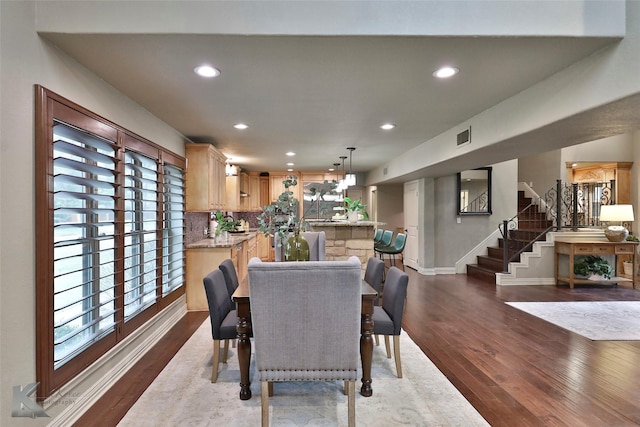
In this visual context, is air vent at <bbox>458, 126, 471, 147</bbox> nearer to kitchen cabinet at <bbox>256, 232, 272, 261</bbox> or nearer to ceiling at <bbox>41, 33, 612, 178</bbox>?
ceiling at <bbox>41, 33, 612, 178</bbox>

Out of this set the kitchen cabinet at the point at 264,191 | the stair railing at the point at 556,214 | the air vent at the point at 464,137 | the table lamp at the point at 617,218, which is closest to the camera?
the air vent at the point at 464,137

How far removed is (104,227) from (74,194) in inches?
21.6

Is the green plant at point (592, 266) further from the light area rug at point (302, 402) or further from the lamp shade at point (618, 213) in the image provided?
the light area rug at point (302, 402)

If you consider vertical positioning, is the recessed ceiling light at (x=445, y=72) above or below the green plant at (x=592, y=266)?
above

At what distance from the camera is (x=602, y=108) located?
241 cm

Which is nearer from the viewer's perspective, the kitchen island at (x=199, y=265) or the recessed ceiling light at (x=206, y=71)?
the recessed ceiling light at (x=206, y=71)

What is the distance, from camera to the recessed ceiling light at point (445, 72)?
8.41ft

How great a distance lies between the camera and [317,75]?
2.65 metres

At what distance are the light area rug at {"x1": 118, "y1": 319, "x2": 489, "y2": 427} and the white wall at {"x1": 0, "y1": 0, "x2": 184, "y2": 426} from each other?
656 millimetres

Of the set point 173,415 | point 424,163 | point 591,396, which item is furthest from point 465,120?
point 173,415

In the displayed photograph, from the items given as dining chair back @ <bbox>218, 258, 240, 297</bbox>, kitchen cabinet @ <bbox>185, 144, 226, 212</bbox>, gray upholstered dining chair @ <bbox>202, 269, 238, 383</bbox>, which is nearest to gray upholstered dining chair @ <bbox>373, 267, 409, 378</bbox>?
gray upholstered dining chair @ <bbox>202, 269, 238, 383</bbox>

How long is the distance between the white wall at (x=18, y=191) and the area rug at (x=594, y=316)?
15.6 ft

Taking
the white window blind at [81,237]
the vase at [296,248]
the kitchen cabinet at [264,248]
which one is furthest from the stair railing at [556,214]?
the white window blind at [81,237]

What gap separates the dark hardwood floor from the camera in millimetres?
2285
